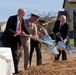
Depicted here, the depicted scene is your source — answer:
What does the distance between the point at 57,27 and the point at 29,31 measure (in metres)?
1.27

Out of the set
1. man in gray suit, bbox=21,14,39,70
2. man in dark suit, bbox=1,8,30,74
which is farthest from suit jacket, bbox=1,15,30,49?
man in gray suit, bbox=21,14,39,70

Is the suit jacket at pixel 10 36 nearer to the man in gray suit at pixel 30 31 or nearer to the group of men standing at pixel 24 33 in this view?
the group of men standing at pixel 24 33

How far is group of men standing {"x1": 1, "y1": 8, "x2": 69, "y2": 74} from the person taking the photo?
9.98m

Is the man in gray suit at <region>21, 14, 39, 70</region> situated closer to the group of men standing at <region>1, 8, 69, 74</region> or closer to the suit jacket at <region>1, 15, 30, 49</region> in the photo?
the group of men standing at <region>1, 8, 69, 74</region>

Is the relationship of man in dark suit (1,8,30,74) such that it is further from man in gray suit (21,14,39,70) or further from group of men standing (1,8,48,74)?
man in gray suit (21,14,39,70)

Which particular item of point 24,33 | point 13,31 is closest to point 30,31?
point 24,33

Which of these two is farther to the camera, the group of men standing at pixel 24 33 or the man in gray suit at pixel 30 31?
the man in gray suit at pixel 30 31

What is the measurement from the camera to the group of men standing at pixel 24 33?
9984 millimetres

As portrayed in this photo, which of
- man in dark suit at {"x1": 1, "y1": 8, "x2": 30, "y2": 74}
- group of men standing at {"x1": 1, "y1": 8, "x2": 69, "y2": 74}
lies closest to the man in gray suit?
group of men standing at {"x1": 1, "y1": 8, "x2": 69, "y2": 74}

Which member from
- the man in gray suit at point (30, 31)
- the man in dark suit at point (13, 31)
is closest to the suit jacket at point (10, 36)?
the man in dark suit at point (13, 31)

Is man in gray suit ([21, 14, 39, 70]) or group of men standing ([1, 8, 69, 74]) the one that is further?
man in gray suit ([21, 14, 39, 70])

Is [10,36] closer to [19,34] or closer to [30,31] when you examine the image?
[19,34]

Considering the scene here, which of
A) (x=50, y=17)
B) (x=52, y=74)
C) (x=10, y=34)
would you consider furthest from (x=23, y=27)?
(x=50, y=17)

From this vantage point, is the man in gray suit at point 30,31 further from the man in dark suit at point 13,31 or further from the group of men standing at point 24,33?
the man in dark suit at point 13,31
